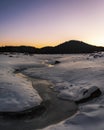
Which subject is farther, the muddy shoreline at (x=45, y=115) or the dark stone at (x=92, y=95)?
the dark stone at (x=92, y=95)

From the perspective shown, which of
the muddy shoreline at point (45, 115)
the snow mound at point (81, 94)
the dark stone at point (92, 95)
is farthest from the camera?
the snow mound at point (81, 94)

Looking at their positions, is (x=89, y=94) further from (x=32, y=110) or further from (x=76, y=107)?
(x=32, y=110)

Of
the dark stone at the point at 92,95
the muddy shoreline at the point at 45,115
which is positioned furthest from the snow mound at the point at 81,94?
the muddy shoreline at the point at 45,115

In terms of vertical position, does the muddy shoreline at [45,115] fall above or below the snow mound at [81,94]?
below

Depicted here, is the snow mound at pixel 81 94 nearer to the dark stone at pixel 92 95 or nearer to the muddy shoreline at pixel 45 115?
the dark stone at pixel 92 95

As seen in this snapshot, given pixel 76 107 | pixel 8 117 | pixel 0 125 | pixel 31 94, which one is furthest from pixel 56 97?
pixel 0 125

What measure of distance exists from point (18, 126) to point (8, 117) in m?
1.25

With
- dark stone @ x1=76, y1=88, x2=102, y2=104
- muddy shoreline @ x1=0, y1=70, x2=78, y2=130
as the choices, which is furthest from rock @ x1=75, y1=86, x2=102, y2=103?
muddy shoreline @ x1=0, y1=70, x2=78, y2=130

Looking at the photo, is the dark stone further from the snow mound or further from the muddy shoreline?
the muddy shoreline

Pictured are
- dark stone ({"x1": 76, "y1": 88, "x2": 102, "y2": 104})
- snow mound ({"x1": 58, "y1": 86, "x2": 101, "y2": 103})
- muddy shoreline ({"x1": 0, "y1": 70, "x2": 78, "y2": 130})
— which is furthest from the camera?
snow mound ({"x1": 58, "y1": 86, "x2": 101, "y2": 103})

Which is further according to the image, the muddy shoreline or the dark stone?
the dark stone

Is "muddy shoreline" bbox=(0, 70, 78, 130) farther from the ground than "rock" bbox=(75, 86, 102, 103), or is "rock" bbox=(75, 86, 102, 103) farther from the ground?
"rock" bbox=(75, 86, 102, 103)

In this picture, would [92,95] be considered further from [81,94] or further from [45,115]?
[45,115]

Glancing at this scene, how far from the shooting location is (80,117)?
930 centimetres
